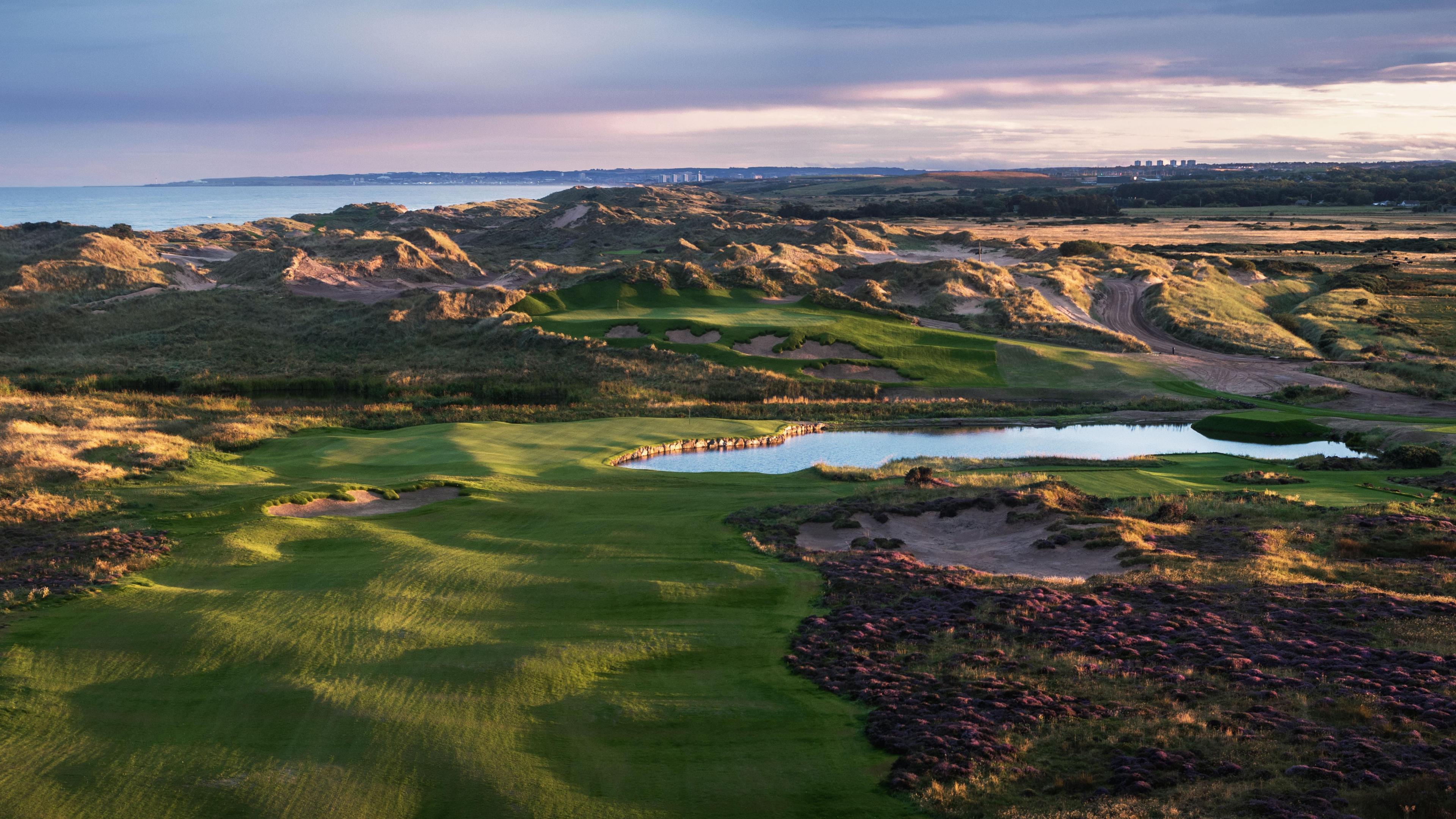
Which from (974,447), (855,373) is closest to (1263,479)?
(974,447)

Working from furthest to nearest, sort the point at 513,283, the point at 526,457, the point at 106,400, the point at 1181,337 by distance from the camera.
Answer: the point at 513,283
the point at 1181,337
the point at 106,400
the point at 526,457

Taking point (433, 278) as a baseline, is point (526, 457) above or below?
below

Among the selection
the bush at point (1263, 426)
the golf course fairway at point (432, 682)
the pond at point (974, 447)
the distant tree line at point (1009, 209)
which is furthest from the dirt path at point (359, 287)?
the distant tree line at point (1009, 209)

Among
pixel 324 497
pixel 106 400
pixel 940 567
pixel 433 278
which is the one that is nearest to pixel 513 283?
pixel 433 278

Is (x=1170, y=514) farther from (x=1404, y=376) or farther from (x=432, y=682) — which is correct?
(x=1404, y=376)

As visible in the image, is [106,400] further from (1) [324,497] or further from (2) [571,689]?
(2) [571,689]

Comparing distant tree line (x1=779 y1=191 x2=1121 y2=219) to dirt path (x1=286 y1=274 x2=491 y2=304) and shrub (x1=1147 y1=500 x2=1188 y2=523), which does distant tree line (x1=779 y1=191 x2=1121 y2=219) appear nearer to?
dirt path (x1=286 y1=274 x2=491 y2=304)
